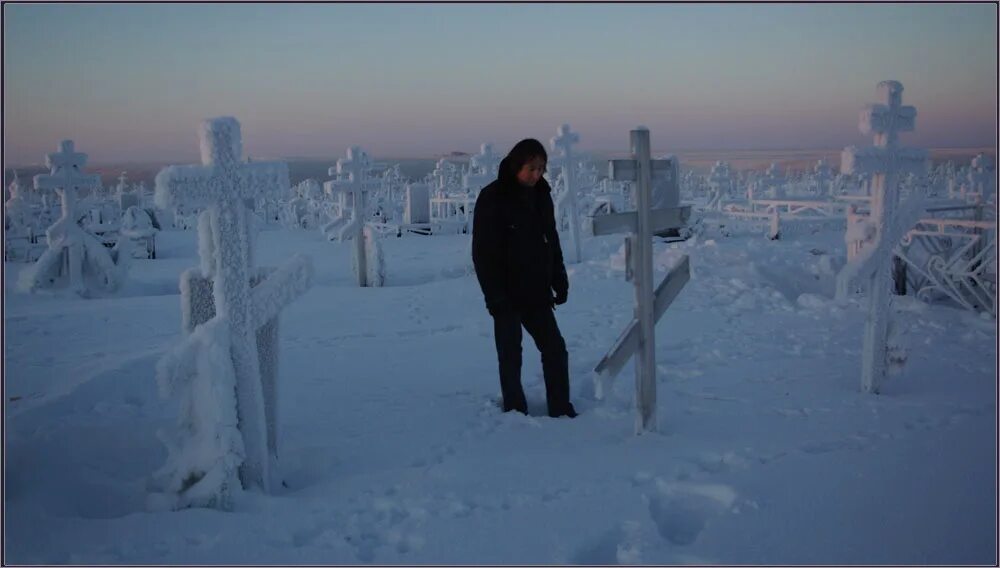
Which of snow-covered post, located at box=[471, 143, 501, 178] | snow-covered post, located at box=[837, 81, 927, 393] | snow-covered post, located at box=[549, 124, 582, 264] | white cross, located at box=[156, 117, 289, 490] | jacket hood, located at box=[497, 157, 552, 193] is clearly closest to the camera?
white cross, located at box=[156, 117, 289, 490]

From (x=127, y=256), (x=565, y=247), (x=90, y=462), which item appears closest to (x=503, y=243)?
(x=90, y=462)

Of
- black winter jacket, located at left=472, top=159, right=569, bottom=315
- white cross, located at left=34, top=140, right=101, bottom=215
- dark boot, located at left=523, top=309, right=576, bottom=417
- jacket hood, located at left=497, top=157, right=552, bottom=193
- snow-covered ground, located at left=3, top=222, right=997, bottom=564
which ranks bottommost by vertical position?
snow-covered ground, located at left=3, top=222, right=997, bottom=564

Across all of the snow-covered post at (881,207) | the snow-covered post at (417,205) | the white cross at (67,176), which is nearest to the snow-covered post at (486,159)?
the white cross at (67,176)

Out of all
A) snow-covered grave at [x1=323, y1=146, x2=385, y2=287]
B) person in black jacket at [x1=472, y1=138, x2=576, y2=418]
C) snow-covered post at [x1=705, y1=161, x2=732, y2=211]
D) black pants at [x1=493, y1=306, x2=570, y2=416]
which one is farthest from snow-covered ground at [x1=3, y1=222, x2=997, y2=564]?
snow-covered post at [x1=705, y1=161, x2=732, y2=211]

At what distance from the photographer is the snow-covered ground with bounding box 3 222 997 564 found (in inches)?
113

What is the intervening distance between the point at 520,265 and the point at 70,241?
10202 millimetres

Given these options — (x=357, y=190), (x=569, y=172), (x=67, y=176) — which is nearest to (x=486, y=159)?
(x=569, y=172)

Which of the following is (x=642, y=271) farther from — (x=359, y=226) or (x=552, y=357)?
(x=359, y=226)

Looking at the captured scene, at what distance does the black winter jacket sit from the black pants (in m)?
0.10

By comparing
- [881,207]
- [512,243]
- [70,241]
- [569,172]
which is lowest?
[70,241]

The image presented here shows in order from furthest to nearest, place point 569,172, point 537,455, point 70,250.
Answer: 1. point 569,172
2. point 70,250
3. point 537,455

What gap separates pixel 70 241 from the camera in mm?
11805

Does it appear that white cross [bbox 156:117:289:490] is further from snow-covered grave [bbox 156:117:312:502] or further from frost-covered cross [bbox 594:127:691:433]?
frost-covered cross [bbox 594:127:691:433]

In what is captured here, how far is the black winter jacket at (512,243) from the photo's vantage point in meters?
4.32
